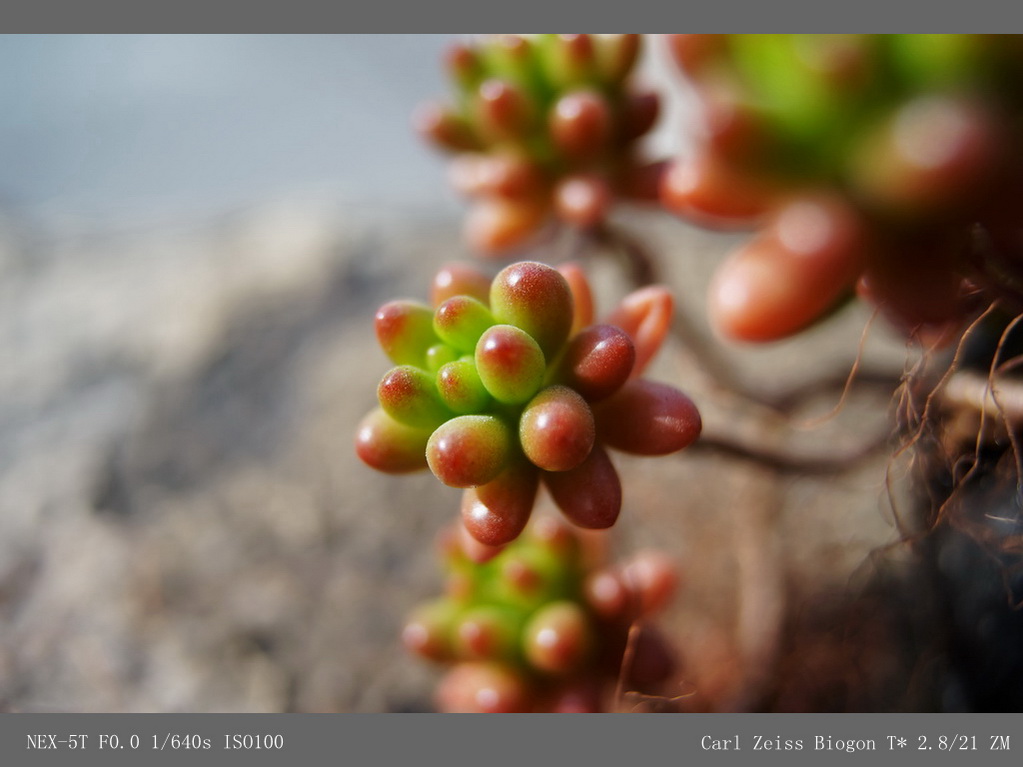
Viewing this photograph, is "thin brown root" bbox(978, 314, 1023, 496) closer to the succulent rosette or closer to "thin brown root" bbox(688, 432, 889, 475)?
"thin brown root" bbox(688, 432, 889, 475)

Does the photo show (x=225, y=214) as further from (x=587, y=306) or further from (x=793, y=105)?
(x=793, y=105)

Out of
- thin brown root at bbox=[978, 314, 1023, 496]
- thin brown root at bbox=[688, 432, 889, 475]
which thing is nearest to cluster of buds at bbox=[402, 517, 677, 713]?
thin brown root at bbox=[688, 432, 889, 475]

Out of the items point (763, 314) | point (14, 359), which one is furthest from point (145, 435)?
point (763, 314)

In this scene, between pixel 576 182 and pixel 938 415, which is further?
pixel 576 182

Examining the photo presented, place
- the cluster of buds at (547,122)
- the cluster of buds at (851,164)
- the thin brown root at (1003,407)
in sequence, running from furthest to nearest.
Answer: the cluster of buds at (547,122) < the thin brown root at (1003,407) < the cluster of buds at (851,164)

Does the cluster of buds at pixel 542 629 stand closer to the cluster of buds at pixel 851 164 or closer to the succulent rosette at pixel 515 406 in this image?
the succulent rosette at pixel 515 406

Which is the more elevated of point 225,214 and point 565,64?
point 565,64

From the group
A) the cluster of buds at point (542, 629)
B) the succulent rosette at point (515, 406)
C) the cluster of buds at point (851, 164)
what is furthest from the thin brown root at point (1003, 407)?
the cluster of buds at point (542, 629)
